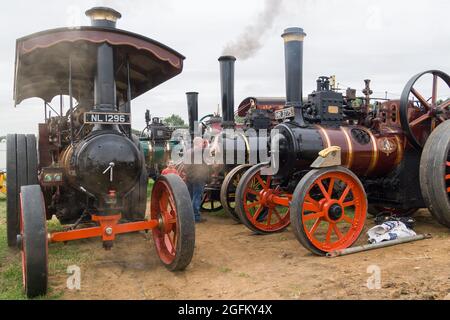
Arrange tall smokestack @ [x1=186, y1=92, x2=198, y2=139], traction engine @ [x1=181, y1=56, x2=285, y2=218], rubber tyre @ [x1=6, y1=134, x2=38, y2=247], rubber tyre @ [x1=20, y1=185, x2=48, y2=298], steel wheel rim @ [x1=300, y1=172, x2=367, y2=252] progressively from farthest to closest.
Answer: tall smokestack @ [x1=186, y1=92, x2=198, y2=139]
traction engine @ [x1=181, y1=56, x2=285, y2=218]
rubber tyre @ [x1=6, y1=134, x2=38, y2=247]
steel wheel rim @ [x1=300, y1=172, x2=367, y2=252]
rubber tyre @ [x1=20, y1=185, x2=48, y2=298]

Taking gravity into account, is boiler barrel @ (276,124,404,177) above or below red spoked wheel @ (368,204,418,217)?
above

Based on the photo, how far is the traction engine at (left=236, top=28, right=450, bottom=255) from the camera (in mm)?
4496

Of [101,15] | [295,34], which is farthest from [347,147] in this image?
[101,15]

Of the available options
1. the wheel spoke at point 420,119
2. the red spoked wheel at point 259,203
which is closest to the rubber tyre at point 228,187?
the red spoked wheel at point 259,203

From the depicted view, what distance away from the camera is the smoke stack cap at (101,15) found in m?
3.98

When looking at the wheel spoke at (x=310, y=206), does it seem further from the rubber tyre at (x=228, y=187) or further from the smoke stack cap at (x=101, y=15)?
the smoke stack cap at (x=101, y=15)

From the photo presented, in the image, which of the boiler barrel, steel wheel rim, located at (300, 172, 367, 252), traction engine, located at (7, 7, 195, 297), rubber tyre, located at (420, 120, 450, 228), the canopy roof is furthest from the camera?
the boiler barrel

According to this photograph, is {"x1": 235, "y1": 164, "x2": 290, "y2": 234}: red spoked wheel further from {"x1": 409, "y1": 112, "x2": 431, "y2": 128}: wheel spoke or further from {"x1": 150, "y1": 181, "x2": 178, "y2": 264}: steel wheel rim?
{"x1": 409, "y1": 112, "x2": 431, "y2": 128}: wheel spoke

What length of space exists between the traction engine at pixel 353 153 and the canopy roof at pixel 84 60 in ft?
5.00

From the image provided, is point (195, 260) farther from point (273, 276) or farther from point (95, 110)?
point (95, 110)

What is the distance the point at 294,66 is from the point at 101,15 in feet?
7.26

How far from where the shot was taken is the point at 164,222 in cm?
396

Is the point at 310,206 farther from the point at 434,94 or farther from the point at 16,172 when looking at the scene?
the point at 16,172

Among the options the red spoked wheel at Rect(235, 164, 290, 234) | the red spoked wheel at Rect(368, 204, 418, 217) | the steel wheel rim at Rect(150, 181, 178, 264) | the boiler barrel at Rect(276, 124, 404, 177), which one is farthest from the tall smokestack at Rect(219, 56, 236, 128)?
the steel wheel rim at Rect(150, 181, 178, 264)
